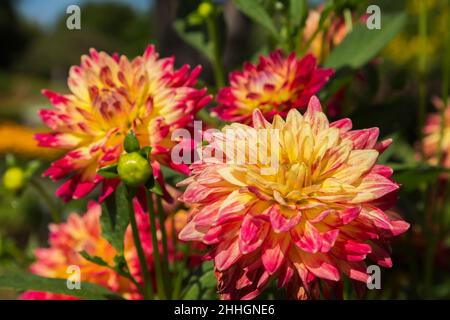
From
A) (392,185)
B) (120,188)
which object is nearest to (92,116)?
(120,188)

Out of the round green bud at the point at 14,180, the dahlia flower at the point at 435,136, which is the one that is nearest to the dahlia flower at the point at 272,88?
the round green bud at the point at 14,180

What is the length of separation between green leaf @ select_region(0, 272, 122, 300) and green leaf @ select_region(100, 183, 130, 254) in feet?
0.16

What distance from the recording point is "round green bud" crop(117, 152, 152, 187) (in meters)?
0.50

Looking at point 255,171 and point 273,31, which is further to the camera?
point 273,31

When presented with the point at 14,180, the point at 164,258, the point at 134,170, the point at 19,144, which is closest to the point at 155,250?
the point at 164,258

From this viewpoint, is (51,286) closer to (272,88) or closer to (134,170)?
(134,170)

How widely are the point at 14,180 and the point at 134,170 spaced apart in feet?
1.01

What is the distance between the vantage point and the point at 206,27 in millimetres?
896

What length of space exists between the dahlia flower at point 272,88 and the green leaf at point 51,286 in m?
0.22

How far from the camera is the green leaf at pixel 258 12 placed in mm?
726

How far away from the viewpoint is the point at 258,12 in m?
0.74
